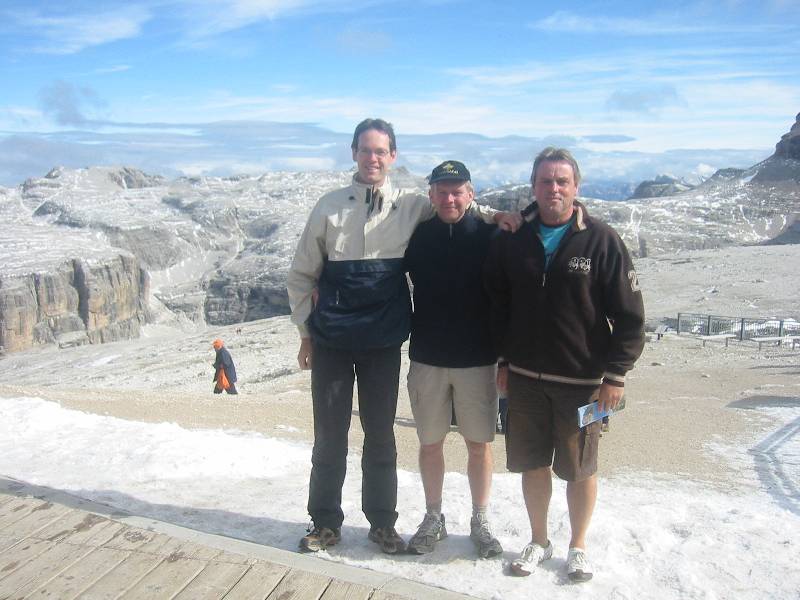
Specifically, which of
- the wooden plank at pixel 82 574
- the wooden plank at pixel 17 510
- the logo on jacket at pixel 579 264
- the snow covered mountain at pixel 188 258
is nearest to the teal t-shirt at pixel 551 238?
A: the logo on jacket at pixel 579 264

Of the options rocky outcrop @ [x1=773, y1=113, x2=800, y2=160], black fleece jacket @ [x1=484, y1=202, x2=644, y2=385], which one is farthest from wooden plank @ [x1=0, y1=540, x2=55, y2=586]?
rocky outcrop @ [x1=773, y1=113, x2=800, y2=160]

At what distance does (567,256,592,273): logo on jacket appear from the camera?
4.09 m

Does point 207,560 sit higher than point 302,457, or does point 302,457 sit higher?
point 207,560

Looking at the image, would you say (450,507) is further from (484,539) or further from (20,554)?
(20,554)

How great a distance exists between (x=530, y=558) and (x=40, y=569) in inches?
106

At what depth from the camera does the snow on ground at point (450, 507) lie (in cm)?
436

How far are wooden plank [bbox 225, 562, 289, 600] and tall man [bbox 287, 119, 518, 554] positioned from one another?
39.3 inches

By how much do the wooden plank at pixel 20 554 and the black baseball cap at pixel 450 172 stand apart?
3.01 meters

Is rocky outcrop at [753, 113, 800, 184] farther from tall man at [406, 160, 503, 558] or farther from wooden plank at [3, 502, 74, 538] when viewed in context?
wooden plank at [3, 502, 74, 538]

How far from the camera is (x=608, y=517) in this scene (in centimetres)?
538

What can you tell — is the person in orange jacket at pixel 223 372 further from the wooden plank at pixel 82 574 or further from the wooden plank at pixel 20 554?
the wooden plank at pixel 82 574

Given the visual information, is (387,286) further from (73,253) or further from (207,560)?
(73,253)

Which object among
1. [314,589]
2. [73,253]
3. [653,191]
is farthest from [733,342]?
[653,191]

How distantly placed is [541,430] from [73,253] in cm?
13215
